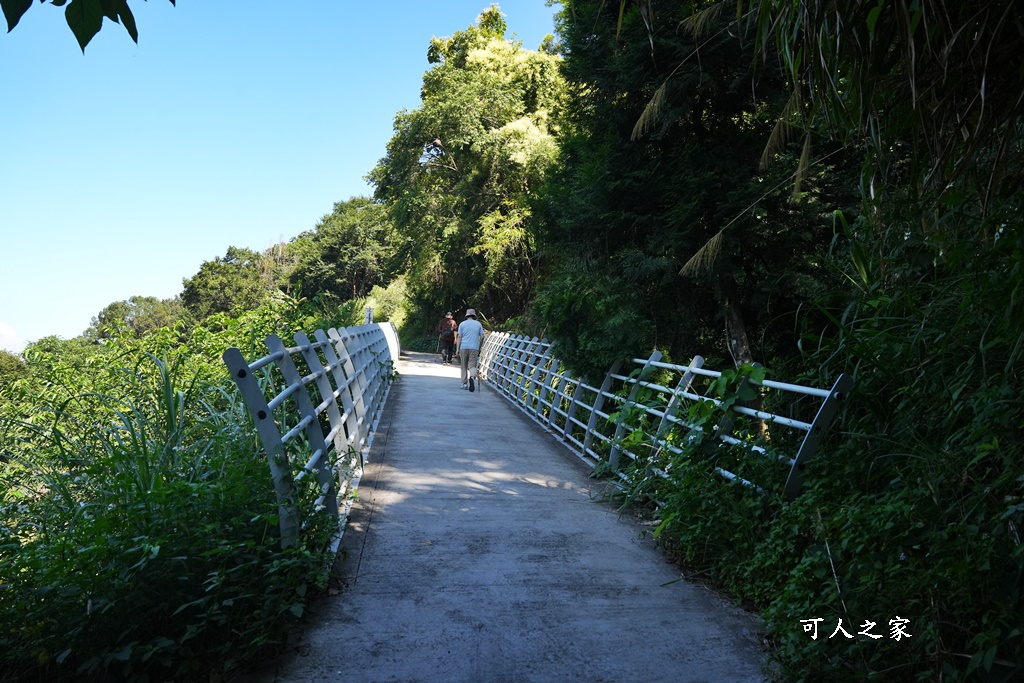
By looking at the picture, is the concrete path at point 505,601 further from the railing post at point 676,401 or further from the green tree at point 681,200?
the green tree at point 681,200

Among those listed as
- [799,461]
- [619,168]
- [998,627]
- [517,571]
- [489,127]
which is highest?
[489,127]

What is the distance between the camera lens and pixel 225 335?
39.9 ft

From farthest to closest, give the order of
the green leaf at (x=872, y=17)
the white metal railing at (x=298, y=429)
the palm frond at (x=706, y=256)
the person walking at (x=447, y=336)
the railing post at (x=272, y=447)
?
the person walking at (x=447, y=336)
the palm frond at (x=706, y=256)
the white metal railing at (x=298, y=429)
the railing post at (x=272, y=447)
the green leaf at (x=872, y=17)

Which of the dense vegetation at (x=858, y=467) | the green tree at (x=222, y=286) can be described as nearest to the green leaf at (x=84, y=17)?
the dense vegetation at (x=858, y=467)

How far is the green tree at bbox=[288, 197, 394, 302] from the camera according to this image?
6272cm

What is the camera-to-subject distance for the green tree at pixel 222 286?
258 ft

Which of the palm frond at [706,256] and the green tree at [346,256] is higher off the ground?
the green tree at [346,256]

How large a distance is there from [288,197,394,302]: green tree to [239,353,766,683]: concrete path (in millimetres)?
55037

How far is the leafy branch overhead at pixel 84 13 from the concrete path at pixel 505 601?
104 inches

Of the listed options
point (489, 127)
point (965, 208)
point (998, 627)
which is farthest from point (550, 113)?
point (998, 627)

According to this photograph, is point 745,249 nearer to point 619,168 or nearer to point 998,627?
point 619,168

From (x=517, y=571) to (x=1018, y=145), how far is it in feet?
11.7

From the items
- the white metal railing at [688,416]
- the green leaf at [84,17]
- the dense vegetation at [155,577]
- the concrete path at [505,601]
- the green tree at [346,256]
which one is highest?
the green tree at [346,256]

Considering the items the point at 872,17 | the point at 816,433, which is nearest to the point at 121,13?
the point at 872,17
